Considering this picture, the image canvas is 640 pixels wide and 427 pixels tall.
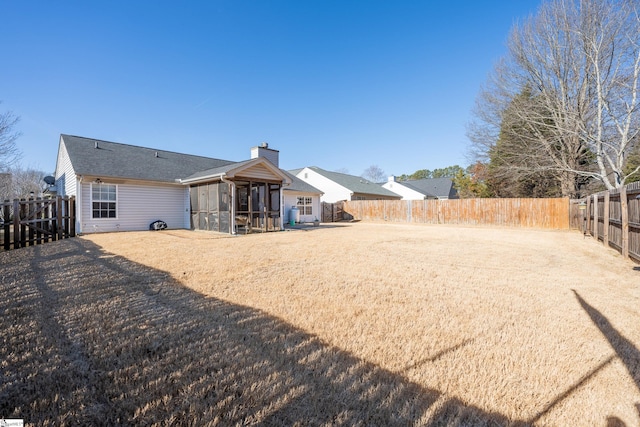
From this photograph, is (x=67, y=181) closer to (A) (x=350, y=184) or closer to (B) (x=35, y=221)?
(B) (x=35, y=221)

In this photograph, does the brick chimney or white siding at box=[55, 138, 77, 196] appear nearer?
white siding at box=[55, 138, 77, 196]

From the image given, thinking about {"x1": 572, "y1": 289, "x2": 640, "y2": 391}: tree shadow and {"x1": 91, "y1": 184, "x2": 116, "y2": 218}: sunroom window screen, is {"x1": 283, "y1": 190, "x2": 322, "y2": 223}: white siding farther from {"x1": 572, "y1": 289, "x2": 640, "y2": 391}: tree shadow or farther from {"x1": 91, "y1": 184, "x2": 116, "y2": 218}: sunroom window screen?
{"x1": 572, "y1": 289, "x2": 640, "y2": 391}: tree shadow

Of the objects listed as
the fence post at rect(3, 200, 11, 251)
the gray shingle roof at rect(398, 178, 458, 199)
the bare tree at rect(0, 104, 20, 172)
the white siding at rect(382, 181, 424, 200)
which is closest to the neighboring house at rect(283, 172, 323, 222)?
the fence post at rect(3, 200, 11, 251)

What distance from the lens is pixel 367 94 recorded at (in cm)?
1894

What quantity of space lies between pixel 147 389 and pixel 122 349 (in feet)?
2.41

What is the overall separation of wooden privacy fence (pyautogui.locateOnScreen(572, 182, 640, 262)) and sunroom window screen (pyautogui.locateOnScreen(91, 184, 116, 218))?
17547 millimetres

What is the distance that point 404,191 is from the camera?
33938 millimetres

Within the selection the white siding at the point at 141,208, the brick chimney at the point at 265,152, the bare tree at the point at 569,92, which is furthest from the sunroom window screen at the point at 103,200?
the bare tree at the point at 569,92

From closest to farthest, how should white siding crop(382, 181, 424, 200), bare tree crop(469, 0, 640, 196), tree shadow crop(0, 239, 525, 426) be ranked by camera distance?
tree shadow crop(0, 239, 525, 426) < bare tree crop(469, 0, 640, 196) < white siding crop(382, 181, 424, 200)

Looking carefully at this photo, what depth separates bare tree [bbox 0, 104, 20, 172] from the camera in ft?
54.0

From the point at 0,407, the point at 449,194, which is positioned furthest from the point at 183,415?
the point at 449,194

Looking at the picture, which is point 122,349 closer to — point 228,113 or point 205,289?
point 205,289

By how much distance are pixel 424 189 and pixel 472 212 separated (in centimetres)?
1785

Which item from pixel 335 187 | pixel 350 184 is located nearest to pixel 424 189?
pixel 350 184
